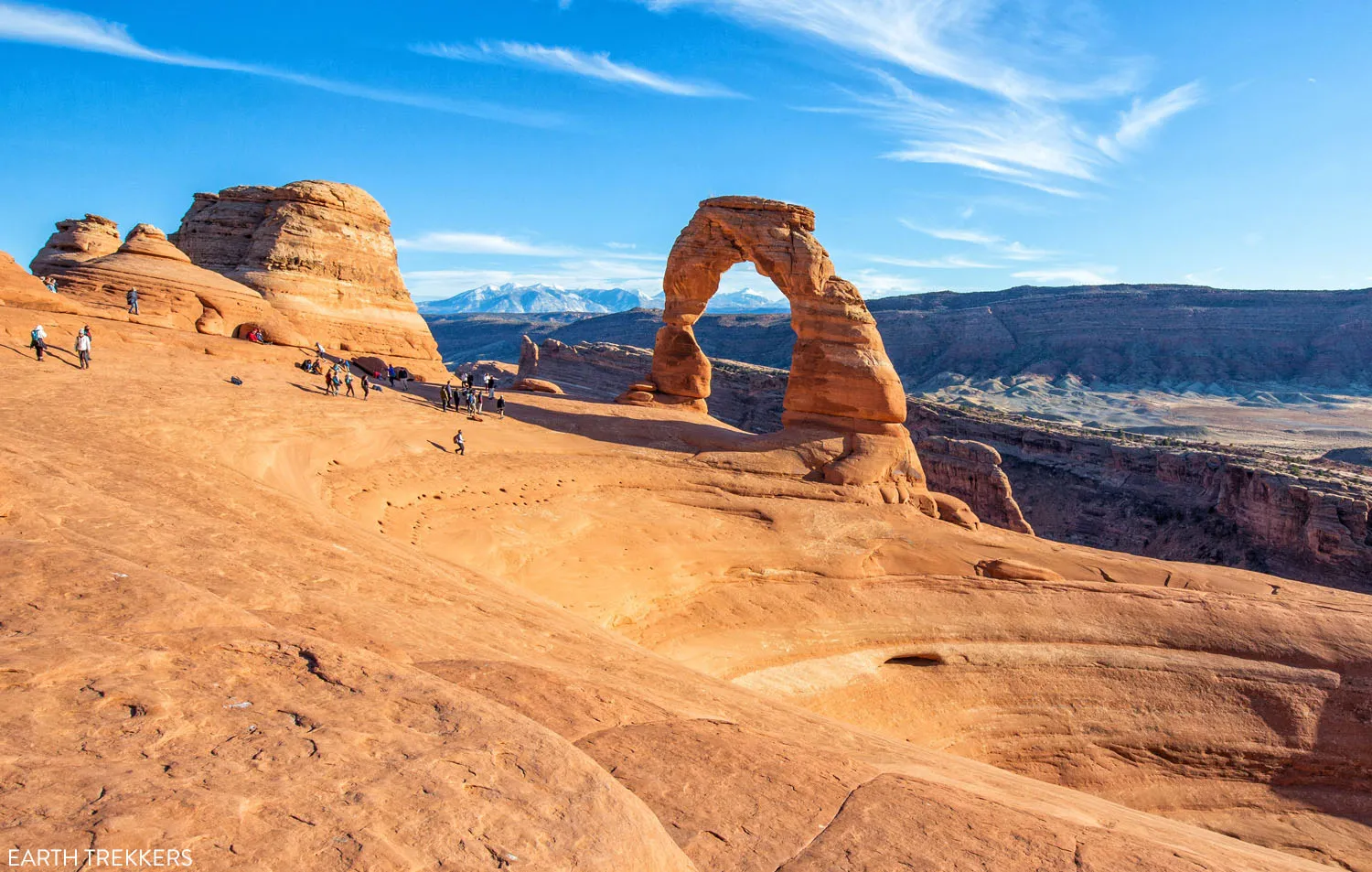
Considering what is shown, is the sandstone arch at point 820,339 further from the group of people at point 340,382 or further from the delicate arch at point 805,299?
the group of people at point 340,382

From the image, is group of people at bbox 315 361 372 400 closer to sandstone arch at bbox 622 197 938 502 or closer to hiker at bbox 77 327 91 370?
hiker at bbox 77 327 91 370

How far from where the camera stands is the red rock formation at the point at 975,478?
36469mm

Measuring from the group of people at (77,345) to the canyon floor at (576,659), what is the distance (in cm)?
51

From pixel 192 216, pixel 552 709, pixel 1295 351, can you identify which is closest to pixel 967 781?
pixel 552 709

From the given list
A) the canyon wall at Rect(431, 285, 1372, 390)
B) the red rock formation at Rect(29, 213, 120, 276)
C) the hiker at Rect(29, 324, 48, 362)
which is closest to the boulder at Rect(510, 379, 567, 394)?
the red rock formation at Rect(29, 213, 120, 276)

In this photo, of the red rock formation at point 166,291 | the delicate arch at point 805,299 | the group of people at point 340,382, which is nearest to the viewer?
the group of people at point 340,382

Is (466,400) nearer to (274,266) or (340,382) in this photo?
(340,382)

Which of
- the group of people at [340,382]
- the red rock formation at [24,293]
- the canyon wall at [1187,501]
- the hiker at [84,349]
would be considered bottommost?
the canyon wall at [1187,501]

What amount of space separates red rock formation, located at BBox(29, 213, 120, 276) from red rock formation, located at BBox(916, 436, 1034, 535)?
36.3 metres

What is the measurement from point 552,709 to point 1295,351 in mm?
125486

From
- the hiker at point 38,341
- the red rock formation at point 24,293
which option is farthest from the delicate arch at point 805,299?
the hiker at point 38,341

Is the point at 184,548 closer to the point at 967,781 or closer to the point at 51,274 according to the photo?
the point at 967,781

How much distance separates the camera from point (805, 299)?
81.0 feet

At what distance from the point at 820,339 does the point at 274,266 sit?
1865 cm
